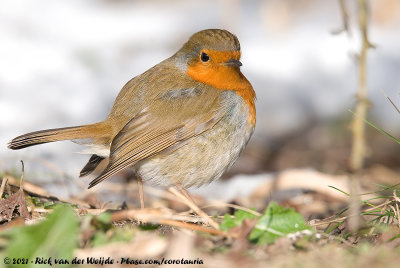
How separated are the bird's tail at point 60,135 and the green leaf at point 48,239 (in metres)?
1.53

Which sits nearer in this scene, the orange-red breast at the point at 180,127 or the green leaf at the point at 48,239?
the green leaf at the point at 48,239

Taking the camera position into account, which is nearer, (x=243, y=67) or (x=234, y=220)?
(x=234, y=220)

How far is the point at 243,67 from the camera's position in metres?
7.97

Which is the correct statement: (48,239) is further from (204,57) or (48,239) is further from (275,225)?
(204,57)

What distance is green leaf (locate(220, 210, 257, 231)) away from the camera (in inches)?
102

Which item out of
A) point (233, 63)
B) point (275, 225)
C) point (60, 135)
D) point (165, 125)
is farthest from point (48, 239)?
point (233, 63)

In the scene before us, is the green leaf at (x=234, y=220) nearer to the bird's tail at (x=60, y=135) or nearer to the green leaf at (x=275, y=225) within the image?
the green leaf at (x=275, y=225)

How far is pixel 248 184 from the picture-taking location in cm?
507

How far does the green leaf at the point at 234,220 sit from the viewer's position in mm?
2602

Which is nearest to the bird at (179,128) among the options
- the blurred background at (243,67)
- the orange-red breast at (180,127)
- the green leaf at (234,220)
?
the orange-red breast at (180,127)

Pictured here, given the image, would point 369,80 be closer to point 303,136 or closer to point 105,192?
point 303,136

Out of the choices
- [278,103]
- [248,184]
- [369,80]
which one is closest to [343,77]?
[369,80]

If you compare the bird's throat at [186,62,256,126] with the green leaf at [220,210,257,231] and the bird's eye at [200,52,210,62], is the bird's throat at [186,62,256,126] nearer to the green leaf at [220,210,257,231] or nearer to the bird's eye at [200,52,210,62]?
the bird's eye at [200,52,210,62]

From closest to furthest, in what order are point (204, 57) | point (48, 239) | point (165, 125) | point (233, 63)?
point (48, 239), point (165, 125), point (233, 63), point (204, 57)
